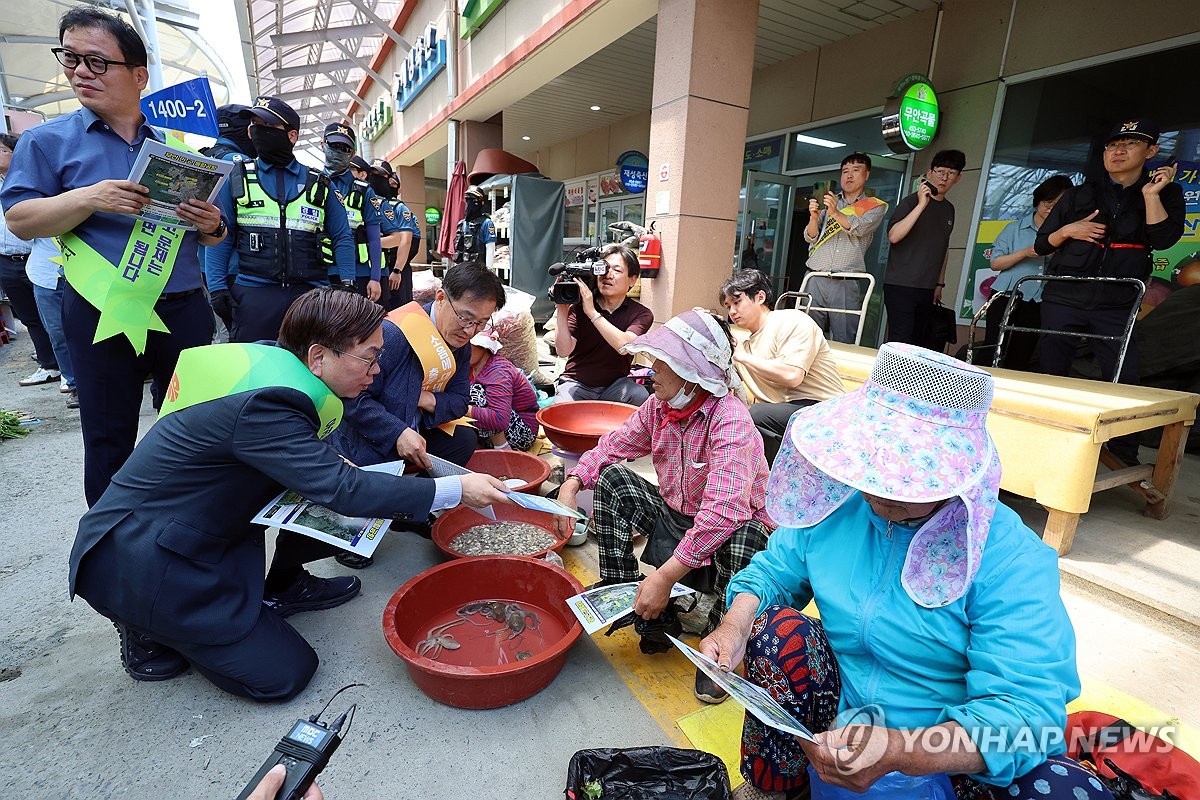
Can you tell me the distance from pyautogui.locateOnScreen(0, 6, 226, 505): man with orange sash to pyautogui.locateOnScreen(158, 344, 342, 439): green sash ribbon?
28.7 inches

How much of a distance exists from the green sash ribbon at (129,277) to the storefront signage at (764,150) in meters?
6.53

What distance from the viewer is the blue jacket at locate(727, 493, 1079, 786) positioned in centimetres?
86

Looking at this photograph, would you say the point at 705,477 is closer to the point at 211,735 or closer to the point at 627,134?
the point at 211,735

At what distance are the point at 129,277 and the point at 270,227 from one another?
1.16 meters

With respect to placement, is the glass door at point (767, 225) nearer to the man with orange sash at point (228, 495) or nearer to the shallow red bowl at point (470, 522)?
the shallow red bowl at point (470, 522)

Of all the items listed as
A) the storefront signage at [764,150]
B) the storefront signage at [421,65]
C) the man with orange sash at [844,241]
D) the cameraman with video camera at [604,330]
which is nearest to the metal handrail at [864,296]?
the man with orange sash at [844,241]

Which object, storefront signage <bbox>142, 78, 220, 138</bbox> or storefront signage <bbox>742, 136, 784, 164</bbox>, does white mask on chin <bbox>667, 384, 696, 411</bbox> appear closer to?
storefront signage <bbox>142, 78, 220, 138</bbox>

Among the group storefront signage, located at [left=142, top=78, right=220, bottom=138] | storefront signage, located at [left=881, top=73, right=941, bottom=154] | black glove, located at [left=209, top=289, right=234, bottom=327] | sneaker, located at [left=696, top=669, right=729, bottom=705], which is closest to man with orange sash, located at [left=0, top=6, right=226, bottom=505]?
storefront signage, located at [left=142, top=78, right=220, bottom=138]

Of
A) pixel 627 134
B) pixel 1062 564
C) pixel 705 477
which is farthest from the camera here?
pixel 627 134

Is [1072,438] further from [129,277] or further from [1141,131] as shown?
[129,277]

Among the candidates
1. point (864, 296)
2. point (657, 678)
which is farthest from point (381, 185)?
point (657, 678)

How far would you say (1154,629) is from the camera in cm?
198

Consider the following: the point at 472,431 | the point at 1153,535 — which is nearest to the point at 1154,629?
the point at 1153,535

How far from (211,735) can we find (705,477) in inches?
61.1
